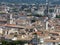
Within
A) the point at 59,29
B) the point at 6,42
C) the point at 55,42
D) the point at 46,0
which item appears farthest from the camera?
the point at 46,0

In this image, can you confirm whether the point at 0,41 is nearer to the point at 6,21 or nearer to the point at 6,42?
the point at 6,42

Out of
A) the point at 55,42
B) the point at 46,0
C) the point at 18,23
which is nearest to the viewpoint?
the point at 55,42

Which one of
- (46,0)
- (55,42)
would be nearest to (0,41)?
(55,42)

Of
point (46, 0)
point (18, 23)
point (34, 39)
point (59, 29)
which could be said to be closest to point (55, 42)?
point (34, 39)

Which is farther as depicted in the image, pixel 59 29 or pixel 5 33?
pixel 59 29

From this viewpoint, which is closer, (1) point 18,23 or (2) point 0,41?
(2) point 0,41

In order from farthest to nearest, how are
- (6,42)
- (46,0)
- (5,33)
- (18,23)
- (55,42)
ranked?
1. (46,0)
2. (18,23)
3. (5,33)
4. (55,42)
5. (6,42)

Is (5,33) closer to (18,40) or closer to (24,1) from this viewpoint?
(18,40)

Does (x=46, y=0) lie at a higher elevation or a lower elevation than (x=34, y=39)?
lower

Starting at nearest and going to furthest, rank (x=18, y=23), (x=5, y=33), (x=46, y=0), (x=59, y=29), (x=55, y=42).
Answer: (x=55, y=42) → (x=5, y=33) → (x=59, y=29) → (x=18, y=23) → (x=46, y=0)
